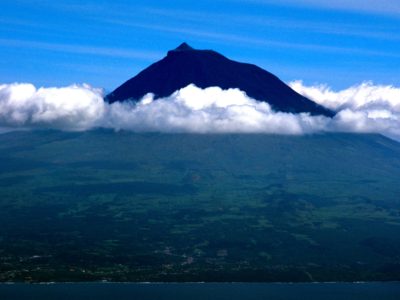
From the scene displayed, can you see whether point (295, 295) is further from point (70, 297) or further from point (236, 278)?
point (70, 297)

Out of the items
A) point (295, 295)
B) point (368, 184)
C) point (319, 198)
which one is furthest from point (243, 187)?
point (295, 295)

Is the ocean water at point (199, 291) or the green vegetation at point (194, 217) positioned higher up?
the green vegetation at point (194, 217)

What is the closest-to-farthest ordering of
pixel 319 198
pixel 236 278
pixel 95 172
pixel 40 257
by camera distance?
1. pixel 236 278
2. pixel 40 257
3. pixel 319 198
4. pixel 95 172

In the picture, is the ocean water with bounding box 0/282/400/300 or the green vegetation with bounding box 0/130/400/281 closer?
the ocean water with bounding box 0/282/400/300

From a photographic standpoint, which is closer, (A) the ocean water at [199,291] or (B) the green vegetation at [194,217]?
(A) the ocean water at [199,291]

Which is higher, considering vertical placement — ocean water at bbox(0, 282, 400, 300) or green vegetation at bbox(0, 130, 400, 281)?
green vegetation at bbox(0, 130, 400, 281)
